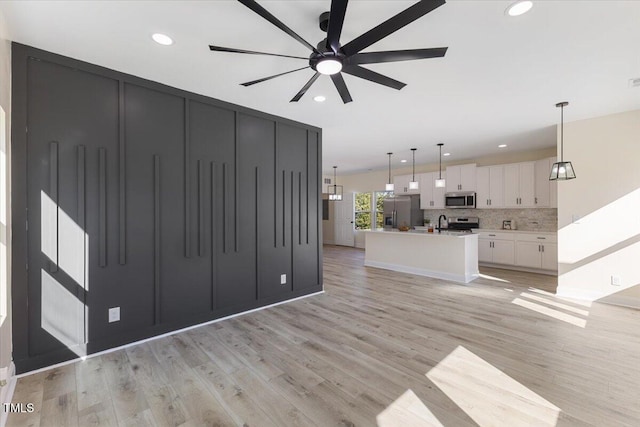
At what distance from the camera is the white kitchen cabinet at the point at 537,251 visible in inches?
225

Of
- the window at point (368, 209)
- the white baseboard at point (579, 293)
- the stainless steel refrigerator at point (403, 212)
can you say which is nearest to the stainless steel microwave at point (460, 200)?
the stainless steel refrigerator at point (403, 212)

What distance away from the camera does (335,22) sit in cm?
162

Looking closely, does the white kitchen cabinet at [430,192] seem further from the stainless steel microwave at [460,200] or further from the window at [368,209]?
the window at [368,209]

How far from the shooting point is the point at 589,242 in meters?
4.16

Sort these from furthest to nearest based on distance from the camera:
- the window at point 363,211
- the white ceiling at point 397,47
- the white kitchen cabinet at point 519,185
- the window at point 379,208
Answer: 1. the window at point 363,211
2. the window at point 379,208
3. the white kitchen cabinet at point 519,185
4. the white ceiling at point 397,47

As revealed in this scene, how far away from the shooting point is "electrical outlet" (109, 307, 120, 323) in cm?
272

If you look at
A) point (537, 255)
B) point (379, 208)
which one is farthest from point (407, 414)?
point (379, 208)

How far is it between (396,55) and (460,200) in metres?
6.09

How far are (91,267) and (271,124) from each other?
2.67 meters

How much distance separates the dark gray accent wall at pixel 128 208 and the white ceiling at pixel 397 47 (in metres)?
0.29

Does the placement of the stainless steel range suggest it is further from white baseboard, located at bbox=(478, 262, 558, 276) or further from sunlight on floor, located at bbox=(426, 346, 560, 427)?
sunlight on floor, located at bbox=(426, 346, 560, 427)

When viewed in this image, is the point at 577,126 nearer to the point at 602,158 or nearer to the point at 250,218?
the point at 602,158

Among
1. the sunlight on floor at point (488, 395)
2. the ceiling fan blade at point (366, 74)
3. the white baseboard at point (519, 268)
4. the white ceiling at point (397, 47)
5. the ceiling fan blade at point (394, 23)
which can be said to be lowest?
the sunlight on floor at point (488, 395)

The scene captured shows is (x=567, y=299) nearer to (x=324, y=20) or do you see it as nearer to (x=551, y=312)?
(x=551, y=312)
